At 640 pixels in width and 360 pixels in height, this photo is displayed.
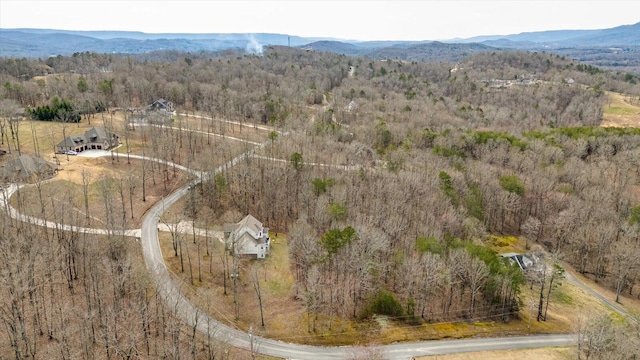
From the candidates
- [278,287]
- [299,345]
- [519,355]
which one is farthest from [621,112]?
[299,345]

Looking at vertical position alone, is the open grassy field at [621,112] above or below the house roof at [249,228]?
above

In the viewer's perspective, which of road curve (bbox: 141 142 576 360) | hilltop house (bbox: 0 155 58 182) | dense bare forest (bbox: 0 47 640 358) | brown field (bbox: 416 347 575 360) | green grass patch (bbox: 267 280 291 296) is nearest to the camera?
road curve (bbox: 141 142 576 360)

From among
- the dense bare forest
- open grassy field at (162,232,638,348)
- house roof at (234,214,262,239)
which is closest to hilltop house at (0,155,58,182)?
the dense bare forest

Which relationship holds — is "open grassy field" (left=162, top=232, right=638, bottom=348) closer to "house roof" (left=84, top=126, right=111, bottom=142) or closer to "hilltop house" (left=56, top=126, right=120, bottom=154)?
"hilltop house" (left=56, top=126, right=120, bottom=154)

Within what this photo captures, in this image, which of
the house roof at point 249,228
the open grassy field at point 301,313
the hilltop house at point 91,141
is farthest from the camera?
the hilltop house at point 91,141

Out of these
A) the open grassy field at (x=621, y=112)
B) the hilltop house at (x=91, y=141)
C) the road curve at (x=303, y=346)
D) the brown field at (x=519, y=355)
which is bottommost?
the brown field at (x=519, y=355)

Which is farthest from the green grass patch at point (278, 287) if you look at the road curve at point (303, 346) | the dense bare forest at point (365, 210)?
the road curve at point (303, 346)

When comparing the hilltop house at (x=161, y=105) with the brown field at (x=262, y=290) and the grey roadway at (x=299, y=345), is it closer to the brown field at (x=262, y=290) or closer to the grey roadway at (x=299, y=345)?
the brown field at (x=262, y=290)

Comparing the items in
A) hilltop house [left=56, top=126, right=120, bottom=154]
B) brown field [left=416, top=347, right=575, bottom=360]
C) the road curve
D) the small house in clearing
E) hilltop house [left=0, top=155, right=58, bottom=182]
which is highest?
hilltop house [left=56, top=126, right=120, bottom=154]
